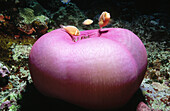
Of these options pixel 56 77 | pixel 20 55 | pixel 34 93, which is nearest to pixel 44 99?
pixel 34 93

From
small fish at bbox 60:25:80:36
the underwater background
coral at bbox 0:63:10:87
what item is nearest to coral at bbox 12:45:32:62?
the underwater background

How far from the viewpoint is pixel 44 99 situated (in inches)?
39.2

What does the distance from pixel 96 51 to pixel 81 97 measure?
0.29 m

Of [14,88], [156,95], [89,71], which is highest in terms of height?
[89,71]

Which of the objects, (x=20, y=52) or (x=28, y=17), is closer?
(x=20, y=52)

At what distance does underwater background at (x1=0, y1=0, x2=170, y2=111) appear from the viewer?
1.09m

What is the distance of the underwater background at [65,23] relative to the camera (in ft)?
3.56

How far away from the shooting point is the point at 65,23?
3.08m

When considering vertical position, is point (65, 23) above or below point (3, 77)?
above

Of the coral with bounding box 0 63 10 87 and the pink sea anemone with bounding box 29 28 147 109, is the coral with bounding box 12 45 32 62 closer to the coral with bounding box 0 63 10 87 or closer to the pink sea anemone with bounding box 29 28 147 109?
the coral with bounding box 0 63 10 87

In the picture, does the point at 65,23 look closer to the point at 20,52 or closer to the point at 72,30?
the point at 20,52

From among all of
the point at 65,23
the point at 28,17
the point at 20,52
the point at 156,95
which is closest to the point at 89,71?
the point at 156,95

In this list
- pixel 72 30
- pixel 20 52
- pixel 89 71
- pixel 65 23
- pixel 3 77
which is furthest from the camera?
pixel 65 23

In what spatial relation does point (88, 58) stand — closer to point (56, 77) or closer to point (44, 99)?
point (56, 77)
